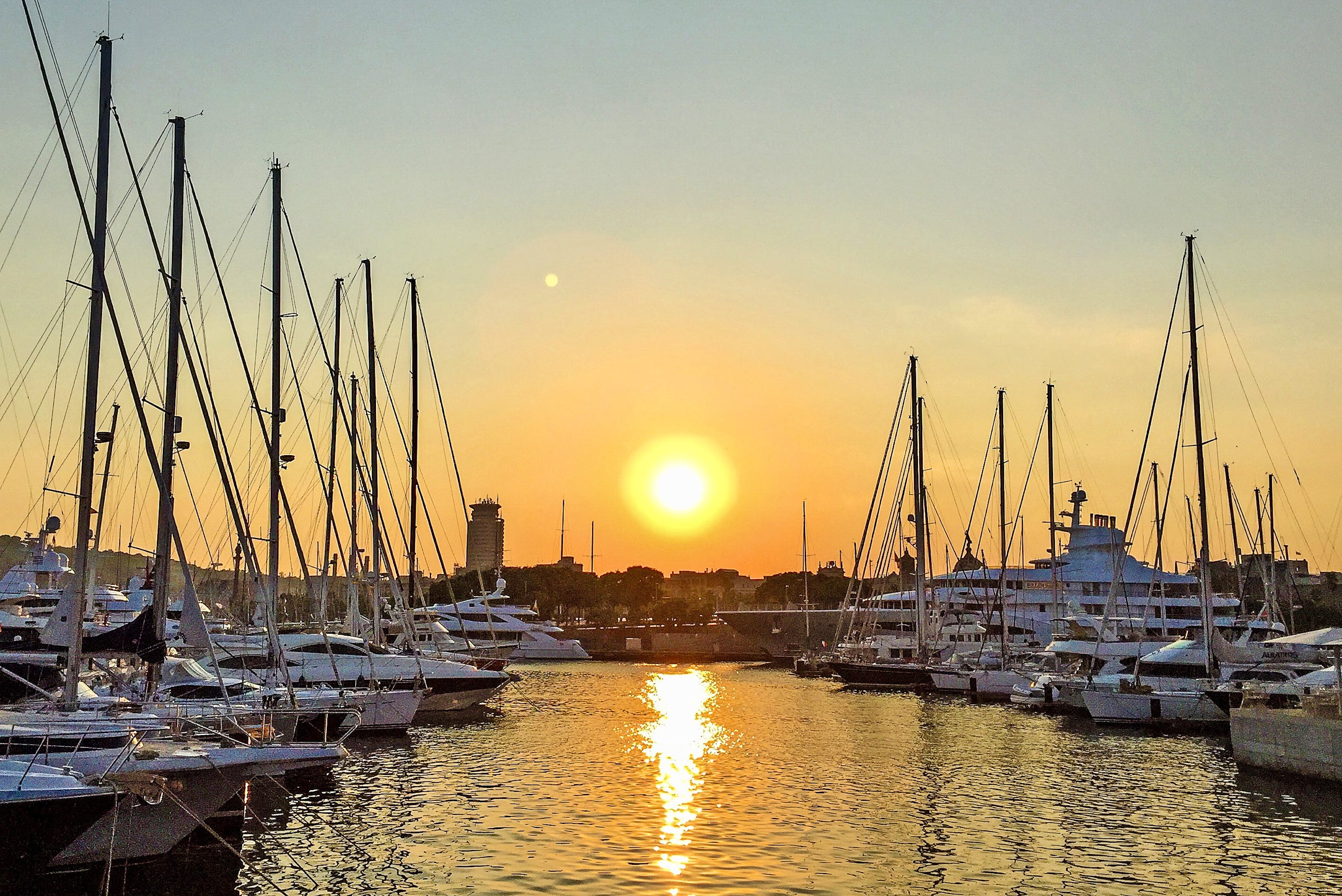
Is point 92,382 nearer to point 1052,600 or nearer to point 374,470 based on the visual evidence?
point 374,470

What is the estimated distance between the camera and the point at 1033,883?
794 inches

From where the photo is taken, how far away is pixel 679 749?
39.8m

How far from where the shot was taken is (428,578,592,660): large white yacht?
92.0 meters

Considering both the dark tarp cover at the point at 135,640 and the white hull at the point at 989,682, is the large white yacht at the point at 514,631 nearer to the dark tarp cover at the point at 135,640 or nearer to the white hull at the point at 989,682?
the white hull at the point at 989,682

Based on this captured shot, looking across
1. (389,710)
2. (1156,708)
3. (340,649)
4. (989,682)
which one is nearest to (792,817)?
(389,710)

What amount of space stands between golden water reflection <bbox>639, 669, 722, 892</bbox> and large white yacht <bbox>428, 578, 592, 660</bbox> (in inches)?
766

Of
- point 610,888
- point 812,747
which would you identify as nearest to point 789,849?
point 610,888

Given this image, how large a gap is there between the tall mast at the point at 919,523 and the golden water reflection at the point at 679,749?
12.3 meters

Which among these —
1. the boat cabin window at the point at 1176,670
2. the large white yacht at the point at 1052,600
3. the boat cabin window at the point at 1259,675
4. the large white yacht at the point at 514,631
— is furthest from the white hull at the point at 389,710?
the large white yacht at the point at 514,631

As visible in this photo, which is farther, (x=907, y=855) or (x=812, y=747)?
(x=812, y=747)

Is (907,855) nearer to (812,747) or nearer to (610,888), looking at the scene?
(610,888)

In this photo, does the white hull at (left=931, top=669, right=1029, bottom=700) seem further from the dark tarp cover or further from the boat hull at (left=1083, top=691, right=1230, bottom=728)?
the dark tarp cover

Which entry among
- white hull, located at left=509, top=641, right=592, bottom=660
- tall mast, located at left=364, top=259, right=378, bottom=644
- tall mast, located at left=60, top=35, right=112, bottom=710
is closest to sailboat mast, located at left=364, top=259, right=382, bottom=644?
tall mast, located at left=364, top=259, right=378, bottom=644

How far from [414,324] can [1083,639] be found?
117 feet
